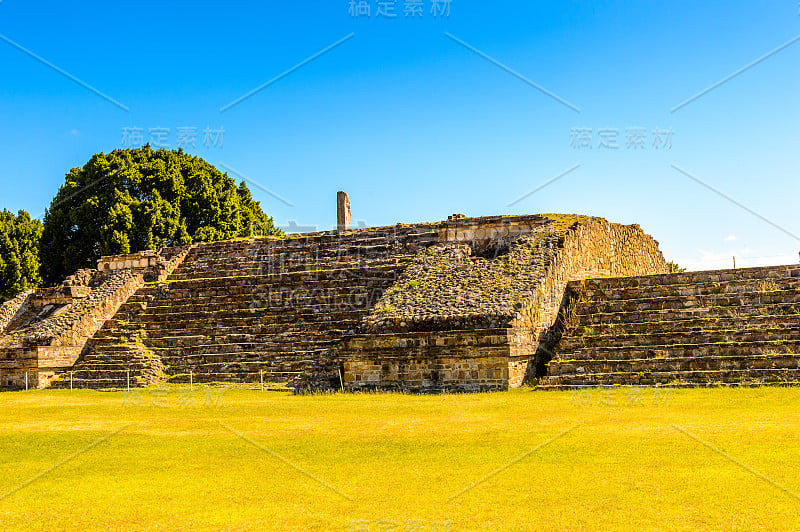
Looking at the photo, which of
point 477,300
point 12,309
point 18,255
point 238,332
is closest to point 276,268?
point 238,332

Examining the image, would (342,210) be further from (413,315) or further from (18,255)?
(18,255)

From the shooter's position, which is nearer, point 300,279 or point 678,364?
point 678,364

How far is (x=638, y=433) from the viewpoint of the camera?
966 cm

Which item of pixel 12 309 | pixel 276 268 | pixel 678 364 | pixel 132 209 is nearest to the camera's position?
pixel 678 364

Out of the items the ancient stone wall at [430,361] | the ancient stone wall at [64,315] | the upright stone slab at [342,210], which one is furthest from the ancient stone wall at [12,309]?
the ancient stone wall at [430,361]

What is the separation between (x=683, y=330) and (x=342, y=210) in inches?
550

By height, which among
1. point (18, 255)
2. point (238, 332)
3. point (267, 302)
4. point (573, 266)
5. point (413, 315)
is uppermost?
point (18, 255)

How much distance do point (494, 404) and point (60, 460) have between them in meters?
7.01

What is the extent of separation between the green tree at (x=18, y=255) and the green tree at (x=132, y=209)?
0.59 meters

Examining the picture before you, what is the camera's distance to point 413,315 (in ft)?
57.0

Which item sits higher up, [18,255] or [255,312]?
[18,255]

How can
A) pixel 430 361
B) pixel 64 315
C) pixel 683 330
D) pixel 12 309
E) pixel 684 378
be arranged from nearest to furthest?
1. pixel 684 378
2. pixel 683 330
3. pixel 430 361
4. pixel 64 315
5. pixel 12 309

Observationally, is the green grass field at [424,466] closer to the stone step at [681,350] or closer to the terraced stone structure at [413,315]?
the stone step at [681,350]

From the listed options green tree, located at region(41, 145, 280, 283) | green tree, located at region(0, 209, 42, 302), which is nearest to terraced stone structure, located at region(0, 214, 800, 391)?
green tree, located at region(41, 145, 280, 283)
